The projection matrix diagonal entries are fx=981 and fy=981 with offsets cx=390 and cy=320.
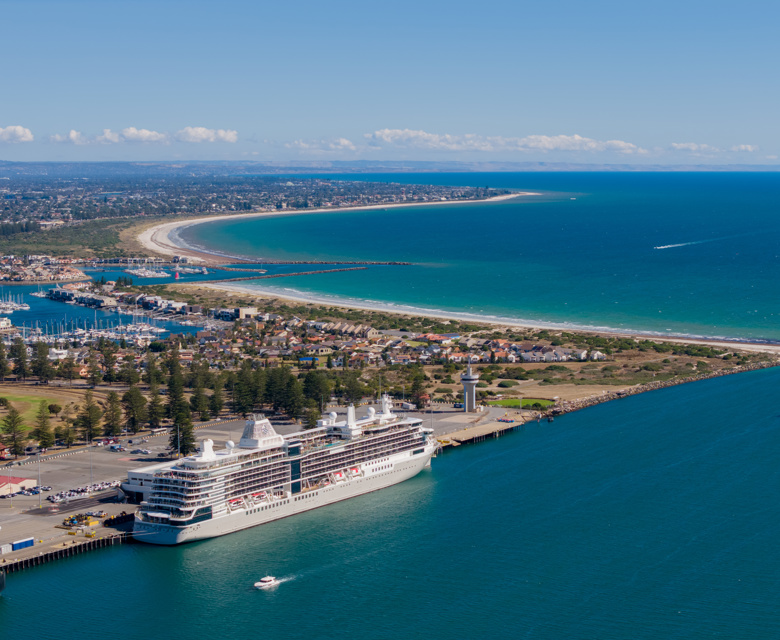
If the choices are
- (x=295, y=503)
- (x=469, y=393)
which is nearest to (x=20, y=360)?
(x=469, y=393)

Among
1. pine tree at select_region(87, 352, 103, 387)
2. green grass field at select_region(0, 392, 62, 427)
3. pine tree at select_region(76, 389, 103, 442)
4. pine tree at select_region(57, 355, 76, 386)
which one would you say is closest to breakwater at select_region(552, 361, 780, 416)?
pine tree at select_region(76, 389, 103, 442)

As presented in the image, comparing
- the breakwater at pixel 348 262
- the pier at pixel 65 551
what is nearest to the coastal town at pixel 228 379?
the pier at pixel 65 551

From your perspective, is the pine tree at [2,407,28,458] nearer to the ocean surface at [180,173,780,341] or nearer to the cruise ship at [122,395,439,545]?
the cruise ship at [122,395,439,545]

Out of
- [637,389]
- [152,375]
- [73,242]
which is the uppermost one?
[73,242]

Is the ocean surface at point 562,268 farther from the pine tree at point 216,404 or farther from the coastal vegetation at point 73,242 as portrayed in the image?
the pine tree at point 216,404

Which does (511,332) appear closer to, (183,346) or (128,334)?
(183,346)

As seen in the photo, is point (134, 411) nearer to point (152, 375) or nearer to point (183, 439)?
point (183, 439)

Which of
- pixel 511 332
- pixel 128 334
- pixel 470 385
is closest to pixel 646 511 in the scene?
pixel 470 385
